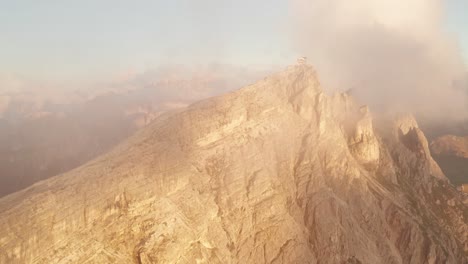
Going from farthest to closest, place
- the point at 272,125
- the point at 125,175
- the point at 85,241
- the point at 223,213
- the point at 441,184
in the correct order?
1. the point at 441,184
2. the point at 272,125
3. the point at 223,213
4. the point at 125,175
5. the point at 85,241

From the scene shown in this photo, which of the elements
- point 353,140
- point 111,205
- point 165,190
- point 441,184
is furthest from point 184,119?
point 441,184

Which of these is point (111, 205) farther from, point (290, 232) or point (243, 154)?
point (290, 232)

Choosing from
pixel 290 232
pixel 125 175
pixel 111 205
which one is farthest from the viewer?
pixel 290 232

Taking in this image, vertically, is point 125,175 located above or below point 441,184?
above

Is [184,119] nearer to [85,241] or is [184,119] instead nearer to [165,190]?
[165,190]

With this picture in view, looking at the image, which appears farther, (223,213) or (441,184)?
(441,184)

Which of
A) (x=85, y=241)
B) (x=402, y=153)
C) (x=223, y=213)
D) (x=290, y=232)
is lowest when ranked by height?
(x=402, y=153)

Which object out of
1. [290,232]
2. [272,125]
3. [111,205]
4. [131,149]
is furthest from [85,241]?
[272,125]
